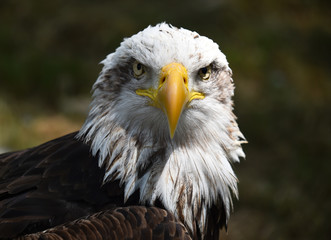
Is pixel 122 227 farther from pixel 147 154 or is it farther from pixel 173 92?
pixel 173 92

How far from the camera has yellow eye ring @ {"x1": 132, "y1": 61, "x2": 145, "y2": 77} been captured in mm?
3014

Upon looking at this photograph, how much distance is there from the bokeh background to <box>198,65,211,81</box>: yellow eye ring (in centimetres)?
220

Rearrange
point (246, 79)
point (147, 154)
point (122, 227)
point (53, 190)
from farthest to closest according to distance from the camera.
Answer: point (246, 79)
point (147, 154)
point (53, 190)
point (122, 227)

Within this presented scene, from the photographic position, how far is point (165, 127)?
9.90ft

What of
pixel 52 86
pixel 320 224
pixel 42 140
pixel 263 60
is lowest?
pixel 320 224

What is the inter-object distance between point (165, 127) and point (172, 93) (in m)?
0.32

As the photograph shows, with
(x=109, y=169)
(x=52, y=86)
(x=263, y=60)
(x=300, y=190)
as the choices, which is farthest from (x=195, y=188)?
(x=263, y=60)

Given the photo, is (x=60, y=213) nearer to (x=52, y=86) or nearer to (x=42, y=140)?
(x=42, y=140)

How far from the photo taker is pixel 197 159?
10.0 ft

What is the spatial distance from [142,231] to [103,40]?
509 cm

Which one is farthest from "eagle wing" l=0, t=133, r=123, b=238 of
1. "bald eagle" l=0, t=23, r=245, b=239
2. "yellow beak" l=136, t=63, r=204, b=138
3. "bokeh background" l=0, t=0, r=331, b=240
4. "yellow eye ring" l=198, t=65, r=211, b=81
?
"bokeh background" l=0, t=0, r=331, b=240

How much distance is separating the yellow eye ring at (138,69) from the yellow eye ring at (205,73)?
1.05 ft

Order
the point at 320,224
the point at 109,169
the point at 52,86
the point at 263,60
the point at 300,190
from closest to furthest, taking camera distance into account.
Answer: the point at 109,169 → the point at 320,224 → the point at 300,190 → the point at 52,86 → the point at 263,60

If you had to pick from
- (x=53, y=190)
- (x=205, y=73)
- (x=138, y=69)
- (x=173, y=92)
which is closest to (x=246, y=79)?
(x=205, y=73)
